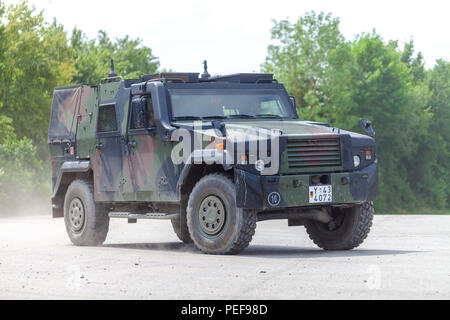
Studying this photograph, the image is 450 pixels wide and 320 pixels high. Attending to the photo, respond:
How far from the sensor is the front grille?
1217cm

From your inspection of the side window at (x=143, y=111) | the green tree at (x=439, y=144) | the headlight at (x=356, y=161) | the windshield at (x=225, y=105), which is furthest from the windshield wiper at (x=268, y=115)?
the green tree at (x=439, y=144)

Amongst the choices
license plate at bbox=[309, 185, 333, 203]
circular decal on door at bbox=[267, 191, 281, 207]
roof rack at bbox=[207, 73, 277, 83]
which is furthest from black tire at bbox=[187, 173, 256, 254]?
roof rack at bbox=[207, 73, 277, 83]

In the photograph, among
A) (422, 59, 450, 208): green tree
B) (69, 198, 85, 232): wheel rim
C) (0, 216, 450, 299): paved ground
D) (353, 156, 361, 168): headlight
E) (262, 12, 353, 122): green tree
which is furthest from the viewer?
(422, 59, 450, 208): green tree

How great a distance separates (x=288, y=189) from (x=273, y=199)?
25 cm

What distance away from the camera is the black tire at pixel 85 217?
1539 centimetres

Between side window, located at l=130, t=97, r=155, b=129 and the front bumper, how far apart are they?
2346mm

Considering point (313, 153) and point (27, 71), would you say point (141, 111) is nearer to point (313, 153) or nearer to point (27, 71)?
point (313, 153)

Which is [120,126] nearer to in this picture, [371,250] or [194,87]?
[194,87]

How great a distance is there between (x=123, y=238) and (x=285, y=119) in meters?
5.45

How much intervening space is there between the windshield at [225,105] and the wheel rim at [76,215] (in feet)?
10.2

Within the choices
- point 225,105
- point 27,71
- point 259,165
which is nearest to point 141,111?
point 225,105

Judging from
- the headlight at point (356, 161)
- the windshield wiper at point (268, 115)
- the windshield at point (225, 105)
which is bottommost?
the headlight at point (356, 161)

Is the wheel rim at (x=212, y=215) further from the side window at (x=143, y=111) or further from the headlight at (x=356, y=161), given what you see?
the headlight at (x=356, y=161)

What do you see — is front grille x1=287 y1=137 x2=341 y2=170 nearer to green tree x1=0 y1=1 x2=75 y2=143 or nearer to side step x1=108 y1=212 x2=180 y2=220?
side step x1=108 y1=212 x2=180 y2=220
